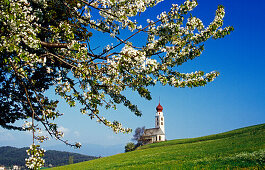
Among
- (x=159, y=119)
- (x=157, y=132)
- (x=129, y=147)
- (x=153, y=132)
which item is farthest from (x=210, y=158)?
(x=159, y=119)

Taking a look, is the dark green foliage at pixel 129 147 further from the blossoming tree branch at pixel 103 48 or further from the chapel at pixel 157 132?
the blossoming tree branch at pixel 103 48

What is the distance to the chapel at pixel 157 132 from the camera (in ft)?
351

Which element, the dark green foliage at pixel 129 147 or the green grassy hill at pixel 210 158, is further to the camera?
the dark green foliage at pixel 129 147

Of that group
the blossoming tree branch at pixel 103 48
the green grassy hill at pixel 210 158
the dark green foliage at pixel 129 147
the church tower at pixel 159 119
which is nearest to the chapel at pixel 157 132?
the church tower at pixel 159 119

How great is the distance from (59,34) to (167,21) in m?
3.81

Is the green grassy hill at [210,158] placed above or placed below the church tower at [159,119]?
below

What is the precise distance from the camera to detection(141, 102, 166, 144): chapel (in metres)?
107

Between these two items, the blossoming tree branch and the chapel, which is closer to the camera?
the blossoming tree branch

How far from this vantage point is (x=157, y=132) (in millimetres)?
108938

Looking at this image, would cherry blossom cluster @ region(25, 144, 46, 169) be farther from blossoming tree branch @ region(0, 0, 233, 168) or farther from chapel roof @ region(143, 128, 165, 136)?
chapel roof @ region(143, 128, 165, 136)

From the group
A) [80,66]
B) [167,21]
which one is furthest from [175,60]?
[80,66]

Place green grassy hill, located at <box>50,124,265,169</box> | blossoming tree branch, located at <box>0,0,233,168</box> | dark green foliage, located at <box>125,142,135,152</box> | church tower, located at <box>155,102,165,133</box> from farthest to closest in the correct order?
church tower, located at <box>155,102,165,133</box>, dark green foliage, located at <box>125,142,135,152</box>, green grassy hill, located at <box>50,124,265,169</box>, blossoming tree branch, located at <box>0,0,233,168</box>

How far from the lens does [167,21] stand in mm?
6824

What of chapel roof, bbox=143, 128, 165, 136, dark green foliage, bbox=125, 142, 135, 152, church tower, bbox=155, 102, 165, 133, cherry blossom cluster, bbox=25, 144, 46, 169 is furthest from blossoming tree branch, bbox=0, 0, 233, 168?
Result: church tower, bbox=155, 102, 165, 133
